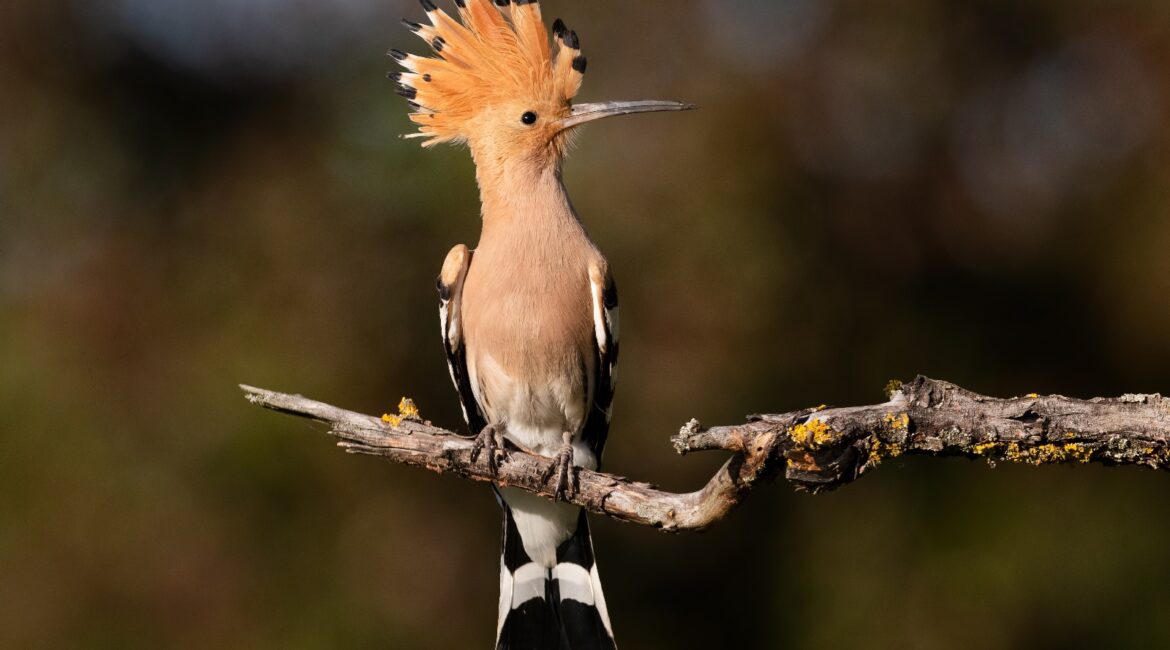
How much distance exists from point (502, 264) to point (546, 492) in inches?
21.6

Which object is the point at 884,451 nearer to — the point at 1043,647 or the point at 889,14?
the point at 1043,647

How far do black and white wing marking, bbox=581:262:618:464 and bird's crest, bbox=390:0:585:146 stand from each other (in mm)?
482

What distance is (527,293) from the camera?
2.67m

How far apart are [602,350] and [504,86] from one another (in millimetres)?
702

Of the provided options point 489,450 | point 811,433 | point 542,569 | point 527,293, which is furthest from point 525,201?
point 811,433

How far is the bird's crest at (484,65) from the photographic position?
9.59ft

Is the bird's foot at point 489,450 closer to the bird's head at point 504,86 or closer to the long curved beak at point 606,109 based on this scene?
the bird's head at point 504,86

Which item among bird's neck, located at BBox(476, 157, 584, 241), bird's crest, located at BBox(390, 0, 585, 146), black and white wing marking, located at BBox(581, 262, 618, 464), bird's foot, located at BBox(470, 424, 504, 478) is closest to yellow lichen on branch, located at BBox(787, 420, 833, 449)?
bird's foot, located at BBox(470, 424, 504, 478)

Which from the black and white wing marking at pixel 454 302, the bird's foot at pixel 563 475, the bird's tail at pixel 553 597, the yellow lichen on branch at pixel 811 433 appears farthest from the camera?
the bird's tail at pixel 553 597

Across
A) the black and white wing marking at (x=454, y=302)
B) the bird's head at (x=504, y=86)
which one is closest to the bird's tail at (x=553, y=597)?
the black and white wing marking at (x=454, y=302)

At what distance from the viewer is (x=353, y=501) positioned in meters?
4.32

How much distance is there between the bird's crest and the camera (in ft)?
9.59

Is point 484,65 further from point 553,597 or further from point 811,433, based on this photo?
point 811,433

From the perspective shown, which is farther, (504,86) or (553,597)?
(553,597)
